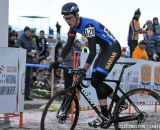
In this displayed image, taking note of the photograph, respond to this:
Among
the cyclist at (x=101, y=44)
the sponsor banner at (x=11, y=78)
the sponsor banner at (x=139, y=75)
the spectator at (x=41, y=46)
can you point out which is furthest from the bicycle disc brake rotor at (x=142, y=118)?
the spectator at (x=41, y=46)

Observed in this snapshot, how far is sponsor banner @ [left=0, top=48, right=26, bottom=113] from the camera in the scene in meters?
7.80

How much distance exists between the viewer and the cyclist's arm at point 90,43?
21.8 ft

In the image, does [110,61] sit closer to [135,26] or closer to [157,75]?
[157,75]

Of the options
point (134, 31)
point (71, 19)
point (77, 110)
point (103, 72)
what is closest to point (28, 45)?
point (134, 31)

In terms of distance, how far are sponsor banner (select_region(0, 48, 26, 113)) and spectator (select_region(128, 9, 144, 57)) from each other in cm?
622

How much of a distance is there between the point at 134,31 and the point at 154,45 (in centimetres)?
104

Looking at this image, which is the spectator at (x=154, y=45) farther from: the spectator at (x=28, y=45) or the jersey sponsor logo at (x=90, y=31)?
the jersey sponsor logo at (x=90, y=31)

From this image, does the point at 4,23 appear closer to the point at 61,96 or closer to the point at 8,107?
the point at 8,107

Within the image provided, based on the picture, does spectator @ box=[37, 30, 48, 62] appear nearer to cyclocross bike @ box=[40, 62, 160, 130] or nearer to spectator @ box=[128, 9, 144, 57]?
spectator @ box=[128, 9, 144, 57]

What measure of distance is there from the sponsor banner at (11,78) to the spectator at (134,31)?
→ 20.4 feet

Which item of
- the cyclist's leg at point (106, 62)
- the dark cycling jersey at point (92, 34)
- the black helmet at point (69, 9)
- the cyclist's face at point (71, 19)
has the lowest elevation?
the cyclist's leg at point (106, 62)

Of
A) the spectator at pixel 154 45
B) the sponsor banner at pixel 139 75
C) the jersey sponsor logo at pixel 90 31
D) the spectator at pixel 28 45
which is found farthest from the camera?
the spectator at pixel 154 45

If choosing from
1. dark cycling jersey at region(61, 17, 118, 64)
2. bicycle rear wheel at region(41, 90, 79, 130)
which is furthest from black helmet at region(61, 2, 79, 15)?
bicycle rear wheel at region(41, 90, 79, 130)

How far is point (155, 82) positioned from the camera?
40.2ft
